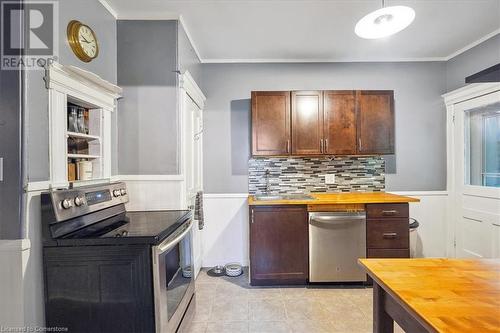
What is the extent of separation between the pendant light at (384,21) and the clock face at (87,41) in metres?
1.84

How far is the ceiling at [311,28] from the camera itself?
2.21m

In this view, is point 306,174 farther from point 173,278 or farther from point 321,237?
point 173,278

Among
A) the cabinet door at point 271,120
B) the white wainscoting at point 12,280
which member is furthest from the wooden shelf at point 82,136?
the cabinet door at point 271,120

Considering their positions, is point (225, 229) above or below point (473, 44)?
below

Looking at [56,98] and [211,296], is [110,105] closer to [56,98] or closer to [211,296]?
[56,98]

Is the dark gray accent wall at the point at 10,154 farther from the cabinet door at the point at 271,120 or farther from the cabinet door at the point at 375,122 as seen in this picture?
the cabinet door at the point at 375,122

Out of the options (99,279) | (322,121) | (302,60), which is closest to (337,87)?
(302,60)

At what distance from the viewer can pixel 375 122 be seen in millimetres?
3010

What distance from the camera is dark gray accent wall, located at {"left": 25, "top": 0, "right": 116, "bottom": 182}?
4.64ft

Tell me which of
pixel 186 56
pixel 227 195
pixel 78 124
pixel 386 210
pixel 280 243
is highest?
pixel 186 56

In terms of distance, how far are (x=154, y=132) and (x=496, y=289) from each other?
230 cm

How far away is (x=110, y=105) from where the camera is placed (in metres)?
2.16

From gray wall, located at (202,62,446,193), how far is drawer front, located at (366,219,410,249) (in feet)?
2.68

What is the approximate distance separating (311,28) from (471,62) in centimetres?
199
